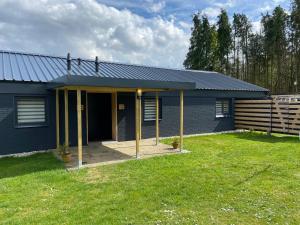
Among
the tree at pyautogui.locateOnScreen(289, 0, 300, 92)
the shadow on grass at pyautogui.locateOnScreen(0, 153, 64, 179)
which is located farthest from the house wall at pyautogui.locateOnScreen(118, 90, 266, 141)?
the tree at pyautogui.locateOnScreen(289, 0, 300, 92)

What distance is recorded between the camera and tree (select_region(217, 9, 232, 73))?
3216 cm

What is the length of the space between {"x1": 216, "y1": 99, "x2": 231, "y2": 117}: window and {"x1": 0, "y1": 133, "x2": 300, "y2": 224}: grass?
20.9 feet

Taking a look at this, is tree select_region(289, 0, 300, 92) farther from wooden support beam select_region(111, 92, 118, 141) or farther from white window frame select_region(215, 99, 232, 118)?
wooden support beam select_region(111, 92, 118, 141)

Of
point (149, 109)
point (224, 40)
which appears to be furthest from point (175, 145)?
point (224, 40)

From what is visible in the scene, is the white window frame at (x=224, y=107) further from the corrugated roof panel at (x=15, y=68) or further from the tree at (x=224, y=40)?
the tree at (x=224, y=40)

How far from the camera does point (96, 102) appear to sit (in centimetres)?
1127

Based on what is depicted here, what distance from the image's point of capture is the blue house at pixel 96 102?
8.49 m

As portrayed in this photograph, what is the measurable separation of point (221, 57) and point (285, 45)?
7292 mm

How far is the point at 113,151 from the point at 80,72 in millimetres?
3793

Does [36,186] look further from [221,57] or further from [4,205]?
[221,57]

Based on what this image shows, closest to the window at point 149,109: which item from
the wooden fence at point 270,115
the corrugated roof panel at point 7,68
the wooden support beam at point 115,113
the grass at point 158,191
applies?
the wooden support beam at point 115,113

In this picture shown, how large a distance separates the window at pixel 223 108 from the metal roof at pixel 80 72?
2.54 ft

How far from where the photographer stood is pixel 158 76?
13648 millimetres

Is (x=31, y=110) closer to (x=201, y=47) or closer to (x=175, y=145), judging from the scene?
(x=175, y=145)
